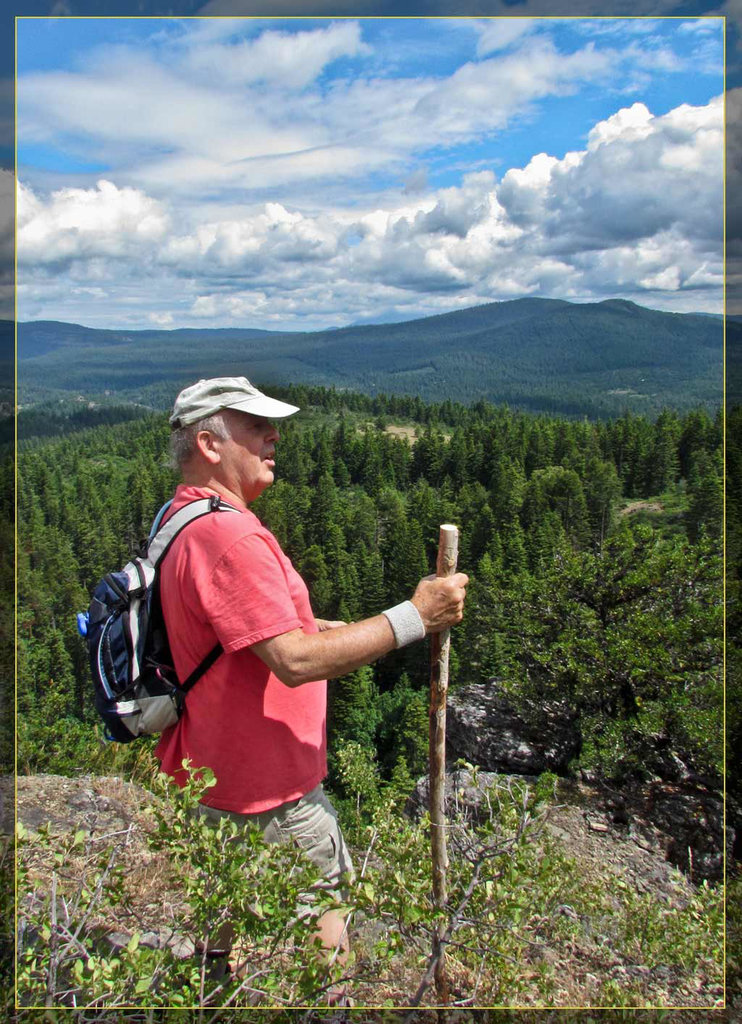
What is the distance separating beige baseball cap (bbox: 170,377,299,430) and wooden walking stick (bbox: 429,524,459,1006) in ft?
2.18

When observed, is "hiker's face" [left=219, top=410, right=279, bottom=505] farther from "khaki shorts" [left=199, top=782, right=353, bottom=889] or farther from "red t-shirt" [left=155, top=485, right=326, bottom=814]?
"khaki shorts" [left=199, top=782, right=353, bottom=889]

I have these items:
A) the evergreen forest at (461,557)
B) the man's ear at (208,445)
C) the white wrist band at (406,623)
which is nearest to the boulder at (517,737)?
the evergreen forest at (461,557)

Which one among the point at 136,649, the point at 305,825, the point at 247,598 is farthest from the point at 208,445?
the point at 305,825

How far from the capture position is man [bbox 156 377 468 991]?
→ 210 cm

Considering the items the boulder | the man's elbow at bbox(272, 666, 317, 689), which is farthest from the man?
the boulder

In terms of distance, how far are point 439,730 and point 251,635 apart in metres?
0.71

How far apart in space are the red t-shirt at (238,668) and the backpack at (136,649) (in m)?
0.05

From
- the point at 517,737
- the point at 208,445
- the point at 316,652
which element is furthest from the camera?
the point at 517,737

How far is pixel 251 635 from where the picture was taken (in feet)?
6.83

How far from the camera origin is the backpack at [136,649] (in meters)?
2.31

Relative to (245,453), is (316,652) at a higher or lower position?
lower

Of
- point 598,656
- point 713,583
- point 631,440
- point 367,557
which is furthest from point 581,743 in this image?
point 631,440

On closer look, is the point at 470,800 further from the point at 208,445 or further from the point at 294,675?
the point at 208,445

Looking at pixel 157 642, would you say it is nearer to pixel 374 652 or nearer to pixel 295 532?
pixel 374 652
